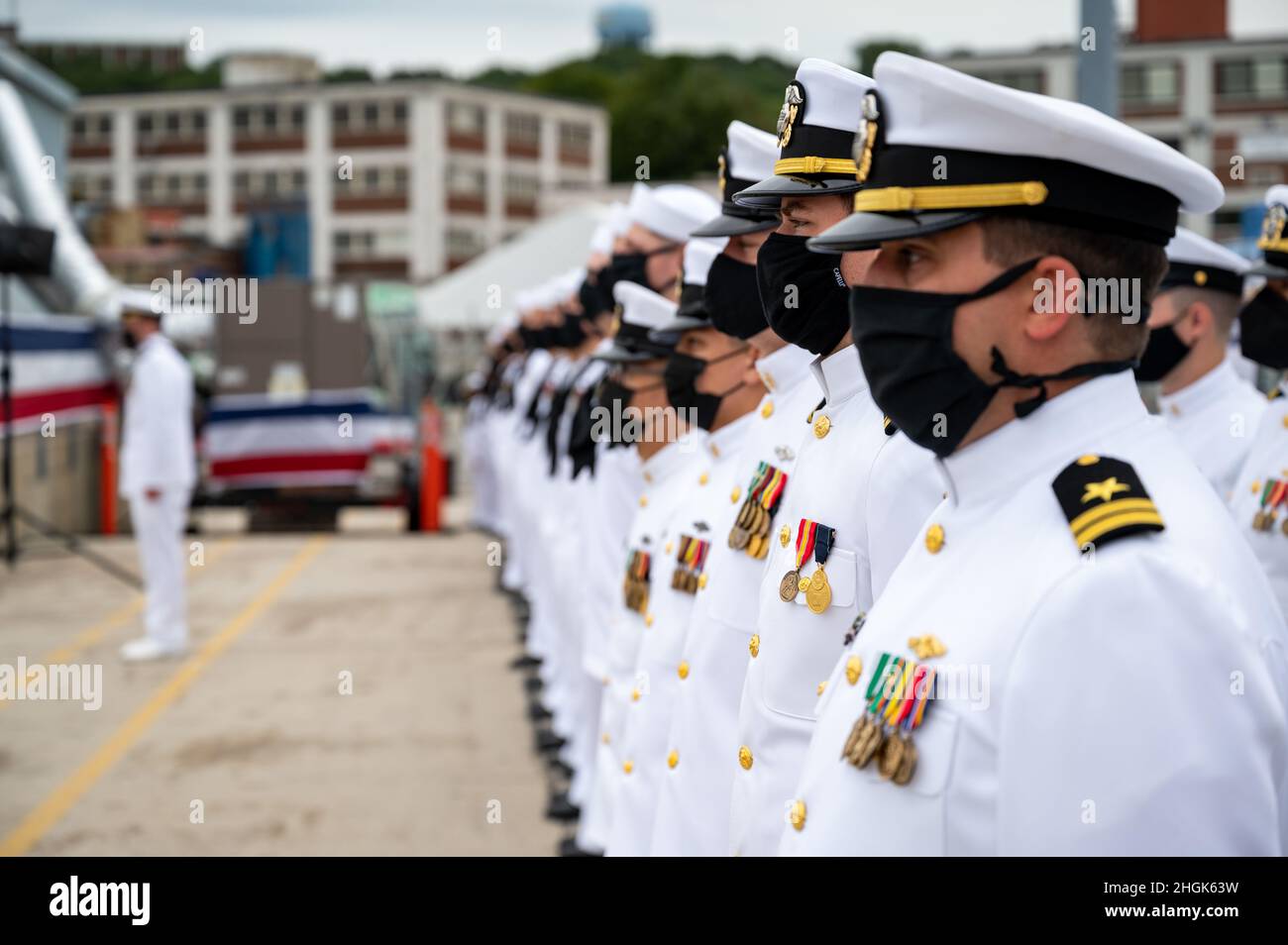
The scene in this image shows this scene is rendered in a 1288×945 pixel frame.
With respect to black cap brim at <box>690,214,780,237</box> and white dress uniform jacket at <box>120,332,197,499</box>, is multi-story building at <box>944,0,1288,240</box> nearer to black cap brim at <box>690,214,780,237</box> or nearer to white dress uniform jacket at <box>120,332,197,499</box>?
white dress uniform jacket at <box>120,332,197,499</box>

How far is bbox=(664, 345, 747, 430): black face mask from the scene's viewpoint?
165 inches

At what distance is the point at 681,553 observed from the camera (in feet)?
13.1

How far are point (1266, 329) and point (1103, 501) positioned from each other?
311 centimetres

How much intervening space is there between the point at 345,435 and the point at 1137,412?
15578 millimetres

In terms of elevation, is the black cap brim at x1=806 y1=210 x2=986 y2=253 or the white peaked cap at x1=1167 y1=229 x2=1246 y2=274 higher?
the black cap brim at x1=806 y1=210 x2=986 y2=253

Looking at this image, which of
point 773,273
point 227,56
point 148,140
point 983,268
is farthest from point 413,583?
point 148,140

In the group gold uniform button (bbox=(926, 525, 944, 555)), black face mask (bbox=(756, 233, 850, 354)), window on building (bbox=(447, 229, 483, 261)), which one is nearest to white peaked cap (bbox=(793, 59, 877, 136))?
black face mask (bbox=(756, 233, 850, 354))

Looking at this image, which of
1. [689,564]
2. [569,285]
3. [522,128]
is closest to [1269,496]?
[689,564]

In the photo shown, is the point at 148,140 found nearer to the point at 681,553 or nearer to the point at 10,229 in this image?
the point at 10,229

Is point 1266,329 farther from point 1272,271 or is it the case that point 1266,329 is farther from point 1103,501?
point 1103,501

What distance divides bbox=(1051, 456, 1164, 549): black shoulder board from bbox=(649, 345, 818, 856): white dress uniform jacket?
54.1 inches

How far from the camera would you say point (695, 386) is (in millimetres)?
4219

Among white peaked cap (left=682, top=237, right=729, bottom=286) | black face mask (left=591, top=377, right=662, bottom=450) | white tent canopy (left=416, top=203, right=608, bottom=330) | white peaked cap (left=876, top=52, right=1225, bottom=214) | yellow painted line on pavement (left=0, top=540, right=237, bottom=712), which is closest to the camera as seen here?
white peaked cap (left=876, top=52, right=1225, bottom=214)

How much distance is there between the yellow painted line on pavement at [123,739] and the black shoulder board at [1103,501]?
517 cm
